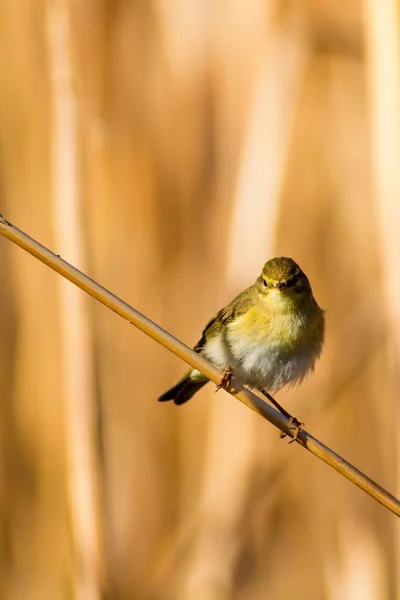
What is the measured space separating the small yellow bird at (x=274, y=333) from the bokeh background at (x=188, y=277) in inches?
6.8

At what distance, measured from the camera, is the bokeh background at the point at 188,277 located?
223cm

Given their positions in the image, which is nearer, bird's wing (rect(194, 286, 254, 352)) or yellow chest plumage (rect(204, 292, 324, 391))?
yellow chest plumage (rect(204, 292, 324, 391))

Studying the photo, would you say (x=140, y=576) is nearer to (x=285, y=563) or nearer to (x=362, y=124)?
(x=285, y=563)

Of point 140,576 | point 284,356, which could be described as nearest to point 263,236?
point 284,356

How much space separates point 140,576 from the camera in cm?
255

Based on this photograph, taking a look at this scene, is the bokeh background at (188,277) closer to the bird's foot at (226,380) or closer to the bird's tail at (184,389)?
the bird's tail at (184,389)

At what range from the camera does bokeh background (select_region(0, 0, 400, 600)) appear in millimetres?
2229

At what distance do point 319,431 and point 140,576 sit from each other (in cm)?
100

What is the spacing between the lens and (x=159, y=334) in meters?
1.24

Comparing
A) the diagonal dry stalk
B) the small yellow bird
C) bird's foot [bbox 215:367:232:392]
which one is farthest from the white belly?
the diagonal dry stalk

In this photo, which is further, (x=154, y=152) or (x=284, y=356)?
(x=154, y=152)

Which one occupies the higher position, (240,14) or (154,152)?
(240,14)

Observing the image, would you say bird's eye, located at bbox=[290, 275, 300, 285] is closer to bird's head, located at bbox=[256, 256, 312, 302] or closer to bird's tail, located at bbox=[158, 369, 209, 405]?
bird's head, located at bbox=[256, 256, 312, 302]

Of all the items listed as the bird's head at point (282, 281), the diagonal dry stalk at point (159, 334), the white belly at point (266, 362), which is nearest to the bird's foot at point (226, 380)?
the diagonal dry stalk at point (159, 334)
